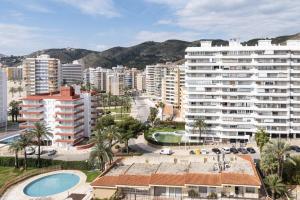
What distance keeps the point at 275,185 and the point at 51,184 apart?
4077 cm

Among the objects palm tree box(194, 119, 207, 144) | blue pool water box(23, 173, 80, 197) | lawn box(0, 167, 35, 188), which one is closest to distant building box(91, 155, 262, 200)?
blue pool water box(23, 173, 80, 197)

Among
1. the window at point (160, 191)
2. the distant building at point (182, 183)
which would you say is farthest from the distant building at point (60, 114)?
the window at point (160, 191)

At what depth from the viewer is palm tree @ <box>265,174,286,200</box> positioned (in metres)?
56.0

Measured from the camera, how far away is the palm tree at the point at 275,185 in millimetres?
55969

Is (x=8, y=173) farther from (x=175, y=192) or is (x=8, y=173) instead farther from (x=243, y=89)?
(x=243, y=89)

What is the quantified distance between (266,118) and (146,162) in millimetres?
43728

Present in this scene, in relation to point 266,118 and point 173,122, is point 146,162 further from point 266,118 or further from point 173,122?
point 173,122

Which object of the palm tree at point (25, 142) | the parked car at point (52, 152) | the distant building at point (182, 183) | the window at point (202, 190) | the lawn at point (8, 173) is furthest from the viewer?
the parked car at point (52, 152)

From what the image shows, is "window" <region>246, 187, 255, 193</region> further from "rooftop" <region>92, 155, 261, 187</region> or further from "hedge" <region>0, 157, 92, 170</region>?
"hedge" <region>0, 157, 92, 170</region>

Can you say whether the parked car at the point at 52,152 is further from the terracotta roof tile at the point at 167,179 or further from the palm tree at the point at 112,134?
the terracotta roof tile at the point at 167,179

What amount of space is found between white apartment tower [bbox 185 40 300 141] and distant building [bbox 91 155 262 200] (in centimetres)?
3654

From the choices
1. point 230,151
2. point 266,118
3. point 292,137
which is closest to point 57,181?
point 230,151

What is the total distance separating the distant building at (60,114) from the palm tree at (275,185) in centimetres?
5269

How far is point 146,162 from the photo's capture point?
64.6m
